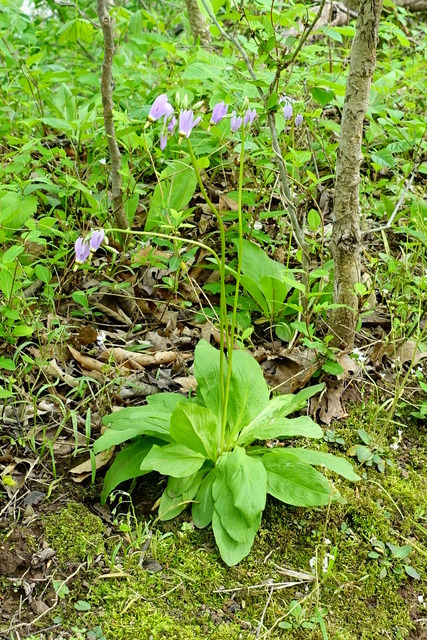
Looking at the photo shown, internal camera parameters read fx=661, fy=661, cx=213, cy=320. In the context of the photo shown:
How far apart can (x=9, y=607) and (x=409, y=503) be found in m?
1.38

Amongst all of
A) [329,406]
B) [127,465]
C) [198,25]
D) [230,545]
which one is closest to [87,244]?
[127,465]

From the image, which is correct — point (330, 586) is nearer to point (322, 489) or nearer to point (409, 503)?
point (322, 489)

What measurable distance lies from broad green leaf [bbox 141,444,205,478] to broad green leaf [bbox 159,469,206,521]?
8 cm

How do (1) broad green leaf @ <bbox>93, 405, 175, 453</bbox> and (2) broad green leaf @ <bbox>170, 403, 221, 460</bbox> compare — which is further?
(1) broad green leaf @ <bbox>93, 405, 175, 453</bbox>

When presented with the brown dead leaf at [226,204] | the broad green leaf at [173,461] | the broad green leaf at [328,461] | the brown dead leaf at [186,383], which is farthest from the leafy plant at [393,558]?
the brown dead leaf at [226,204]

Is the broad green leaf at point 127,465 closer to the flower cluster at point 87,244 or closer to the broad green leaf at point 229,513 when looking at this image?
the broad green leaf at point 229,513

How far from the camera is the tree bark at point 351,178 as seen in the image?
95.0 inches

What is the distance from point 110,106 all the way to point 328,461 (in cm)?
170

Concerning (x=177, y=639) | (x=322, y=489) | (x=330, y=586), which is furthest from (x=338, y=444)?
(x=177, y=639)

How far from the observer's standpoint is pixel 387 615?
6.65 feet

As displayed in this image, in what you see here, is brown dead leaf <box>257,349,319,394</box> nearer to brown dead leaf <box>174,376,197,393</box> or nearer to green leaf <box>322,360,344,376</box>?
green leaf <box>322,360,344,376</box>

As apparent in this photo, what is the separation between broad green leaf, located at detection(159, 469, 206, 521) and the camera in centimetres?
214

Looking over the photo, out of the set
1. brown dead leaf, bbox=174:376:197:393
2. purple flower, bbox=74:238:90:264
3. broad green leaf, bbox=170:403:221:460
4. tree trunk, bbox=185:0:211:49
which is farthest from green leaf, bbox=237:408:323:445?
tree trunk, bbox=185:0:211:49

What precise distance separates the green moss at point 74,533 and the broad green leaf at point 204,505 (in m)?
0.30
